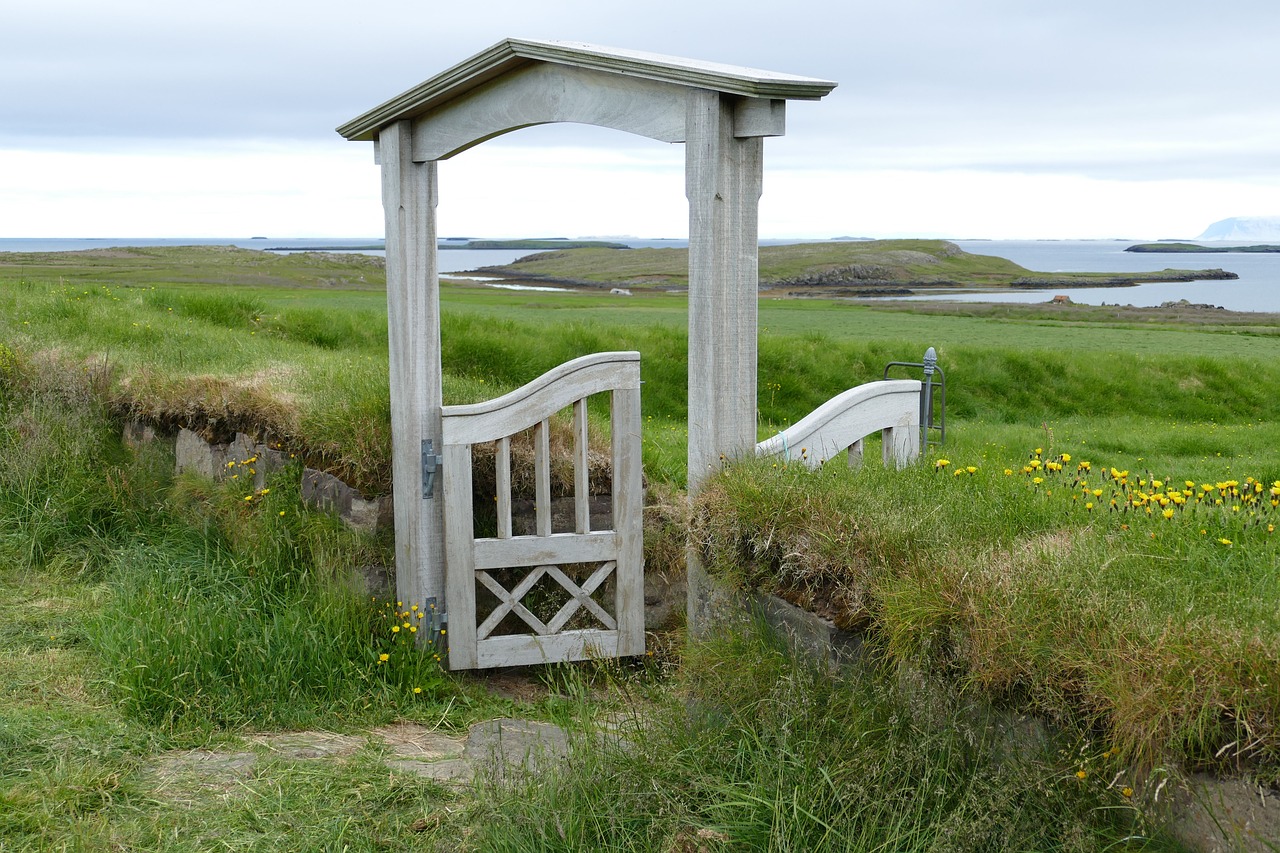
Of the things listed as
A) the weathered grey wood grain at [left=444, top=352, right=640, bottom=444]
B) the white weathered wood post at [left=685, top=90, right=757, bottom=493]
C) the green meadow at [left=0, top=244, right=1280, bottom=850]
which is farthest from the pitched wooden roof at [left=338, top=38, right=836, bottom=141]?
the green meadow at [left=0, top=244, right=1280, bottom=850]

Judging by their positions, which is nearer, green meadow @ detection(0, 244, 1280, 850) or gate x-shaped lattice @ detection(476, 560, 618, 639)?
green meadow @ detection(0, 244, 1280, 850)

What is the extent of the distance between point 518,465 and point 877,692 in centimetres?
368

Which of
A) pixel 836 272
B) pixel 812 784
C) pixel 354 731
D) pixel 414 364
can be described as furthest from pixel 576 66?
pixel 836 272

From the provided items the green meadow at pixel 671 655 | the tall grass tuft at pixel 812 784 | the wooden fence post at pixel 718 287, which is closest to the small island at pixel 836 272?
the green meadow at pixel 671 655

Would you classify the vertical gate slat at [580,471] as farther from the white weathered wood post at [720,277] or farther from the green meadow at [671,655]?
the white weathered wood post at [720,277]

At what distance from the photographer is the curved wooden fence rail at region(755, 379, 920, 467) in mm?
5426

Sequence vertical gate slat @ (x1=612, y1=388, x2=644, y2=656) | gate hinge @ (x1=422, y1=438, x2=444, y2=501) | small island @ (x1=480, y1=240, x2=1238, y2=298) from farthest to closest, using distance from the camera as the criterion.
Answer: small island @ (x1=480, y1=240, x2=1238, y2=298) < gate hinge @ (x1=422, y1=438, x2=444, y2=501) < vertical gate slat @ (x1=612, y1=388, x2=644, y2=656)

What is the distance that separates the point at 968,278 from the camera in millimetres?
85375

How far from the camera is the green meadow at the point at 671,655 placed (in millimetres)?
3135

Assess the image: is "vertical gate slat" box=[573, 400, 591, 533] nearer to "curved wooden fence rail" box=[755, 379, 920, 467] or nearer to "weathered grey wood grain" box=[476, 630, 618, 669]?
"weathered grey wood grain" box=[476, 630, 618, 669]

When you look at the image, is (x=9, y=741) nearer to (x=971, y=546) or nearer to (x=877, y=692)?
(x=877, y=692)

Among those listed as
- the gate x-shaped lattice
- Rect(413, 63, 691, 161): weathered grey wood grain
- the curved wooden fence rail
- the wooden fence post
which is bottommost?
the gate x-shaped lattice

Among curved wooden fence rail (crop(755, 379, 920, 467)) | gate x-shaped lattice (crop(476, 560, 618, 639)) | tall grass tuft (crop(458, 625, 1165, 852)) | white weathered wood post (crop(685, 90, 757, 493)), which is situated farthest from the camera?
gate x-shaped lattice (crop(476, 560, 618, 639))

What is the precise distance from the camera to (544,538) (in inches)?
236
